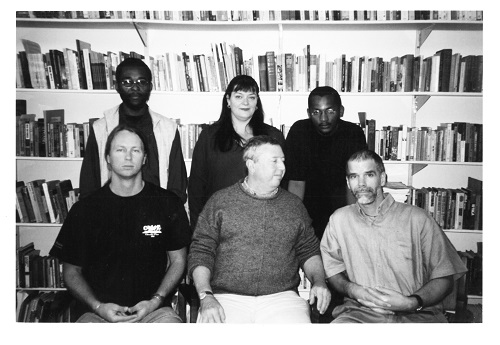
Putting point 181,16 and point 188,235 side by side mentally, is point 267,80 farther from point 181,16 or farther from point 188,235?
point 188,235

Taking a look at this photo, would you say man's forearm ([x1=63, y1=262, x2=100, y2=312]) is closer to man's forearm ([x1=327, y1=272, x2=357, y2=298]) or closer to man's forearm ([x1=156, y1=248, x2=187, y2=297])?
man's forearm ([x1=156, y1=248, x2=187, y2=297])

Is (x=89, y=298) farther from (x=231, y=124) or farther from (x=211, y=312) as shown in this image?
(x=231, y=124)

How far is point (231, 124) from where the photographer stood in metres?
2.73

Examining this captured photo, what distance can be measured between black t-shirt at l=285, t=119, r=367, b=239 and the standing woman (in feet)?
0.44

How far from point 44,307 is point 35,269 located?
0.44 metres

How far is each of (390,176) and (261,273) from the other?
1363 mm

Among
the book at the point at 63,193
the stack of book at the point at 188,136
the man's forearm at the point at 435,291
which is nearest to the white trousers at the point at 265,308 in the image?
the man's forearm at the point at 435,291

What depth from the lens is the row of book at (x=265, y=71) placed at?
292 centimetres

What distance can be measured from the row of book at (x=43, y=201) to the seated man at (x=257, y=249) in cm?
118

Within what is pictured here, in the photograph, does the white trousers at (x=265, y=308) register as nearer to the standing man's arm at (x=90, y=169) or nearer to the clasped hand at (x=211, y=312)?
the clasped hand at (x=211, y=312)

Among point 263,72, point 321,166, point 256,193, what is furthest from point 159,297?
point 263,72

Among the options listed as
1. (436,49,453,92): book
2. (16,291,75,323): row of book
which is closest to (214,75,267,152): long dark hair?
(16,291,75,323): row of book
